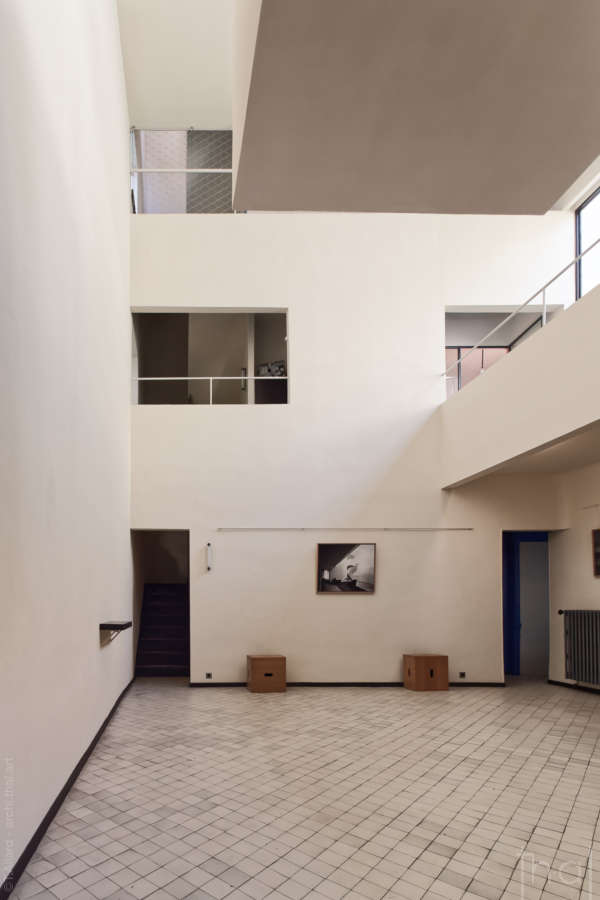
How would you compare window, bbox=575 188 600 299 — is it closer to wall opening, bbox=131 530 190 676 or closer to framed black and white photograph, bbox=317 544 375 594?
framed black and white photograph, bbox=317 544 375 594

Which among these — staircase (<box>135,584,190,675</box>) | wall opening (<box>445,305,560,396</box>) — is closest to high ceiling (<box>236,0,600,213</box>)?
wall opening (<box>445,305,560,396</box>)

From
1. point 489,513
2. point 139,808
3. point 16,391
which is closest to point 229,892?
point 139,808

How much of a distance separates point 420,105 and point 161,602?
36.1 ft

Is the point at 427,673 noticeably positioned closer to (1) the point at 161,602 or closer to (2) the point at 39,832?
(1) the point at 161,602

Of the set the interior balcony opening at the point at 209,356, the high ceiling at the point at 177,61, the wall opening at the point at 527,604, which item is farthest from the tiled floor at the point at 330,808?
the high ceiling at the point at 177,61

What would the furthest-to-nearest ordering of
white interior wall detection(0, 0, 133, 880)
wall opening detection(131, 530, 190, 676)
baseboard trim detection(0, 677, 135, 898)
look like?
wall opening detection(131, 530, 190, 676) < white interior wall detection(0, 0, 133, 880) < baseboard trim detection(0, 677, 135, 898)

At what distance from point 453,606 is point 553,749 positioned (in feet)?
12.6

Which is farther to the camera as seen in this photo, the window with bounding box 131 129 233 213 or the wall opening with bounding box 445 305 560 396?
the wall opening with bounding box 445 305 560 396

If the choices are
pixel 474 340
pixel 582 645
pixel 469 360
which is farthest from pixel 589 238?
pixel 582 645

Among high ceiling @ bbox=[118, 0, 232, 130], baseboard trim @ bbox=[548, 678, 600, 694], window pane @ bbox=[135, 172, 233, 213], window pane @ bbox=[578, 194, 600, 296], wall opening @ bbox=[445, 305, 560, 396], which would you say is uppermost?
high ceiling @ bbox=[118, 0, 232, 130]

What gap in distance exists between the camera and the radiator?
10383 mm

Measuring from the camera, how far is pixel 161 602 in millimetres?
13555

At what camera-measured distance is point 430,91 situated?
4.10 meters

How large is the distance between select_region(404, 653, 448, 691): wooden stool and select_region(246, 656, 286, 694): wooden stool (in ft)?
6.22
